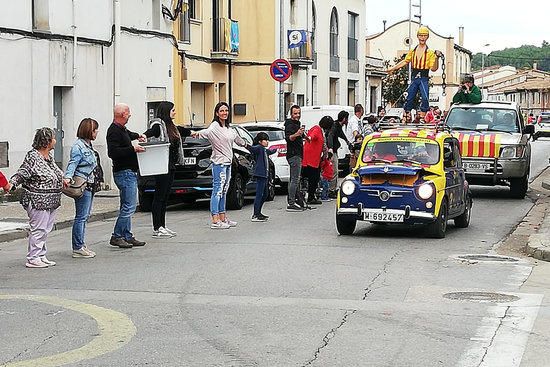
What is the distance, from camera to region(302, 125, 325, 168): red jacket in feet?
63.7

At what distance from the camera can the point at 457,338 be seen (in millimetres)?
8391

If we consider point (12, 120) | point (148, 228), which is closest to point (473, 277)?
point (148, 228)

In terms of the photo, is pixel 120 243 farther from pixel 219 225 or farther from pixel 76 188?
pixel 219 225

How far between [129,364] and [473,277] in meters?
5.23

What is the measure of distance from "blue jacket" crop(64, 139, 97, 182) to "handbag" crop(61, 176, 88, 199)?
0.19 ft

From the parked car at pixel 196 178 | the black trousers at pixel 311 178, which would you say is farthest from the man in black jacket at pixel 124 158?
the black trousers at pixel 311 178

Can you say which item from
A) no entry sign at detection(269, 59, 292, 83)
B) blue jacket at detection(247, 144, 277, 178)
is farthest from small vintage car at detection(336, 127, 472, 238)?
no entry sign at detection(269, 59, 292, 83)

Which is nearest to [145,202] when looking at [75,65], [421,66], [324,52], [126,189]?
[75,65]

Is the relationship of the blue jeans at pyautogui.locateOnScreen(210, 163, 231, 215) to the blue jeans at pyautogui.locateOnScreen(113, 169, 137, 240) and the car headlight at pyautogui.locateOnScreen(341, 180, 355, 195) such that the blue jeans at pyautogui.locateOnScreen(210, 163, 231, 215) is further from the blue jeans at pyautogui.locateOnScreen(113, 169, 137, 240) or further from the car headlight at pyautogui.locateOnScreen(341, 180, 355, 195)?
the blue jeans at pyautogui.locateOnScreen(113, 169, 137, 240)

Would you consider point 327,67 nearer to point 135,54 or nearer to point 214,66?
point 214,66

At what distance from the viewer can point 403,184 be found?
1466cm

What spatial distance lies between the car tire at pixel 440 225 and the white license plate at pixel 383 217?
562 mm

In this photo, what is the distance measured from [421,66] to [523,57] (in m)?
145

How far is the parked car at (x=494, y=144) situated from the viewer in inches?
840
